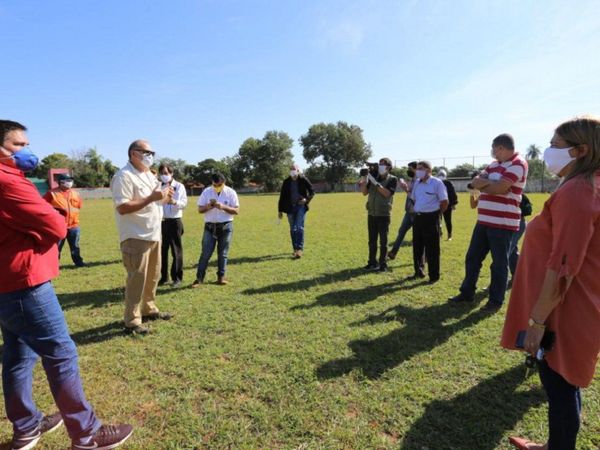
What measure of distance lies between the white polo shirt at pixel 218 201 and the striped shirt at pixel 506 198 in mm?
4071

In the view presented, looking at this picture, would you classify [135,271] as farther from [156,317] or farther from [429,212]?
[429,212]

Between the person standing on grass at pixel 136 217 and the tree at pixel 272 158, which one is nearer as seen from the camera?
the person standing on grass at pixel 136 217

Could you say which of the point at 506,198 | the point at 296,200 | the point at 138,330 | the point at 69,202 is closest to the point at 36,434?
the point at 138,330

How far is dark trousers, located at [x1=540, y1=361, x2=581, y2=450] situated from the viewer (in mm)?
1963

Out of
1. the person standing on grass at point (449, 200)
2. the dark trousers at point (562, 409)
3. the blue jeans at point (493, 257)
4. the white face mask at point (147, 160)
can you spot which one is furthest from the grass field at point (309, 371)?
the person standing on grass at point (449, 200)

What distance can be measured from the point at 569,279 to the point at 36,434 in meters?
3.52

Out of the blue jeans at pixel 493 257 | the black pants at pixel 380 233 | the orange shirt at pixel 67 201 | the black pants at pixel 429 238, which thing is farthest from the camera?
the black pants at pixel 380 233

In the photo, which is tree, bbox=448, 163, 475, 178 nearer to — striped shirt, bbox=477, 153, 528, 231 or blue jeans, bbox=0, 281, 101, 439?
striped shirt, bbox=477, 153, 528, 231

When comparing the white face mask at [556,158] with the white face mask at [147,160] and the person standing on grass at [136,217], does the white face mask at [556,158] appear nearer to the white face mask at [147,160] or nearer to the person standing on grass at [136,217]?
the person standing on grass at [136,217]

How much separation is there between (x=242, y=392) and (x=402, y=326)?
7.26 feet

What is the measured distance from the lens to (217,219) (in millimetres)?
6477

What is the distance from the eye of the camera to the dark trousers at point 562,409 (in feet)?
6.44

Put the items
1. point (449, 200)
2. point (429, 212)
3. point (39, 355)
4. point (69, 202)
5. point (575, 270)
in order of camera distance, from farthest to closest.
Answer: point (449, 200), point (69, 202), point (429, 212), point (39, 355), point (575, 270)

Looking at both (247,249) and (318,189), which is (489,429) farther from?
(318,189)
